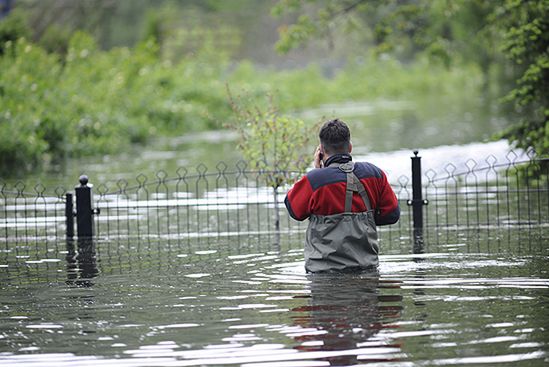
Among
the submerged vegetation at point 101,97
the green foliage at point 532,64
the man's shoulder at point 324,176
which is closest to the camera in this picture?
the man's shoulder at point 324,176

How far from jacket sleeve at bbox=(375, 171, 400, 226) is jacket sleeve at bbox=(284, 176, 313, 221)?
644mm

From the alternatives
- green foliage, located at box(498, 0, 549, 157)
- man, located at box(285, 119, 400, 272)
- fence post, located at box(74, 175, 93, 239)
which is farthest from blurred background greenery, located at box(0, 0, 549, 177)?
man, located at box(285, 119, 400, 272)

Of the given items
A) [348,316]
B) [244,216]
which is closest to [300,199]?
[348,316]

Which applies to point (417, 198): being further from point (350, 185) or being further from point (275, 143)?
point (350, 185)

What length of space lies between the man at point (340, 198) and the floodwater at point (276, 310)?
50 cm

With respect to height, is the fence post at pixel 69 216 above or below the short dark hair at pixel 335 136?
below

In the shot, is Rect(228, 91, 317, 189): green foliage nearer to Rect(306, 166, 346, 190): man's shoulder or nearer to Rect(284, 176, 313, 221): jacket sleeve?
Rect(284, 176, 313, 221): jacket sleeve

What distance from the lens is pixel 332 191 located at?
32.1 ft

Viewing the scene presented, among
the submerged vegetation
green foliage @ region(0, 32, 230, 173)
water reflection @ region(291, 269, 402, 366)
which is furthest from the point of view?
the submerged vegetation

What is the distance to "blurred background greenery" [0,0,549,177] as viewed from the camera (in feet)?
81.9

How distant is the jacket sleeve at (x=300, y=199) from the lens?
982 cm

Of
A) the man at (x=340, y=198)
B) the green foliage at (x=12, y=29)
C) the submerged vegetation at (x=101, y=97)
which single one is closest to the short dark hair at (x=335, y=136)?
the man at (x=340, y=198)

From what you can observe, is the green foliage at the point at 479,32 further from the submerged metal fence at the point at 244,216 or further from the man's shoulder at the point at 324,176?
the man's shoulder at the point at 324,176

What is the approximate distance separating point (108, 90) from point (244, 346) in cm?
3128
